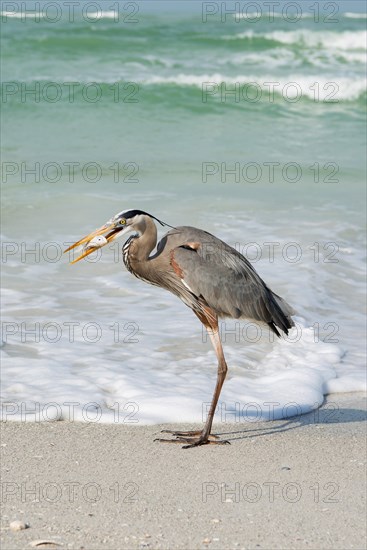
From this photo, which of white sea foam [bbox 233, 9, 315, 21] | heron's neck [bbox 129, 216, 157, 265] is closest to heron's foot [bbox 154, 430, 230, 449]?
heron's neck [bbox 129, 216, 157, 265]

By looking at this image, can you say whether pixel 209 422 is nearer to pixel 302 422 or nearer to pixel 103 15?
pixel 302 422

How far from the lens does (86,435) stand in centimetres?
475

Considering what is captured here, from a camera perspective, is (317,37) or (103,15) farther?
(103,15)

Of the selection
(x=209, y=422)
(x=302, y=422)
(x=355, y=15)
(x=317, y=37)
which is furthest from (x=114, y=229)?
(x=355, y=15)

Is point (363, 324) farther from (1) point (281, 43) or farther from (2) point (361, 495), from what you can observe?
(1) point (281, 43)

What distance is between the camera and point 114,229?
4.46 m

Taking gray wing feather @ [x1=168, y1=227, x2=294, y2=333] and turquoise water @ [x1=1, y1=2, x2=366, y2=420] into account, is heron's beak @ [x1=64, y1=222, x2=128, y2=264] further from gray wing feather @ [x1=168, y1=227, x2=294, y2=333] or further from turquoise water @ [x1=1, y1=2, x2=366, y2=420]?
turquoise water @ [x1=1, y1=2, x2=366, y2=420]

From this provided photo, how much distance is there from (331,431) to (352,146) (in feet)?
Answer: 32.7

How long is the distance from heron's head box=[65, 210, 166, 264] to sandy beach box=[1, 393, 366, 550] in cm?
97

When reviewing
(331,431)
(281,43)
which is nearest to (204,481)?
(331,431)

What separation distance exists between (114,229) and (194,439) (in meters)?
1.16

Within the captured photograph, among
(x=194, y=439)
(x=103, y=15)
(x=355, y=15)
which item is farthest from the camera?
(x=355, y=15)

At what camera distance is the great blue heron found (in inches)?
183

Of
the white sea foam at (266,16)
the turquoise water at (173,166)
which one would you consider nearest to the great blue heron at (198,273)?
the turquoise water at (173,166)
